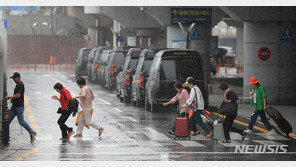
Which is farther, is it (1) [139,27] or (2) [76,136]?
(1) [139,27]

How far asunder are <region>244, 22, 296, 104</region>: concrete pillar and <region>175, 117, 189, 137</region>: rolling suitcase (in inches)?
412

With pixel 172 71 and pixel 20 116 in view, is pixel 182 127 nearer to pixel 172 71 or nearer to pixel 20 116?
pixel 20 116

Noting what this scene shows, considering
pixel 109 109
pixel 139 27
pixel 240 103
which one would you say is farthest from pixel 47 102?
pixel 139 27

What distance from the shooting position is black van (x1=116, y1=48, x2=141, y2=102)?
27266 mm

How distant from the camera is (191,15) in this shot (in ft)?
115

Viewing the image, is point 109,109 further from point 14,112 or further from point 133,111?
point 14,112

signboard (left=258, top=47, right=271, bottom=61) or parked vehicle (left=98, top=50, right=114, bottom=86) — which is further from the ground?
signboard (left=258, top=47, right=271, bottom=61)

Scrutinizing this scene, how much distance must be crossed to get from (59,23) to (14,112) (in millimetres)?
69673

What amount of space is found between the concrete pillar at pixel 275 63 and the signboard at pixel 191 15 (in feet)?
26.4

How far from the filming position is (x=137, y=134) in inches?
698

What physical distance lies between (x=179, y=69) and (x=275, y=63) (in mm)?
5667

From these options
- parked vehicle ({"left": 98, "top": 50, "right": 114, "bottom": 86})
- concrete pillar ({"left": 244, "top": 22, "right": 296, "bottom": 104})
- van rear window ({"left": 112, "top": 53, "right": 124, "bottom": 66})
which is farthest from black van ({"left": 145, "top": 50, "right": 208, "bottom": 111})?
parked vehicle ({"left": 98, "top": 50, "right": 114, "bottom": 86})

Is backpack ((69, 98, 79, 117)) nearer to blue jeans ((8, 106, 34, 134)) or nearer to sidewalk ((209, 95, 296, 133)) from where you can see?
blue jeans ((8, 106, 34, 134))

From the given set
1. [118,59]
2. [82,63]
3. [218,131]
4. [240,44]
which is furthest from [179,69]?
[240,44]
